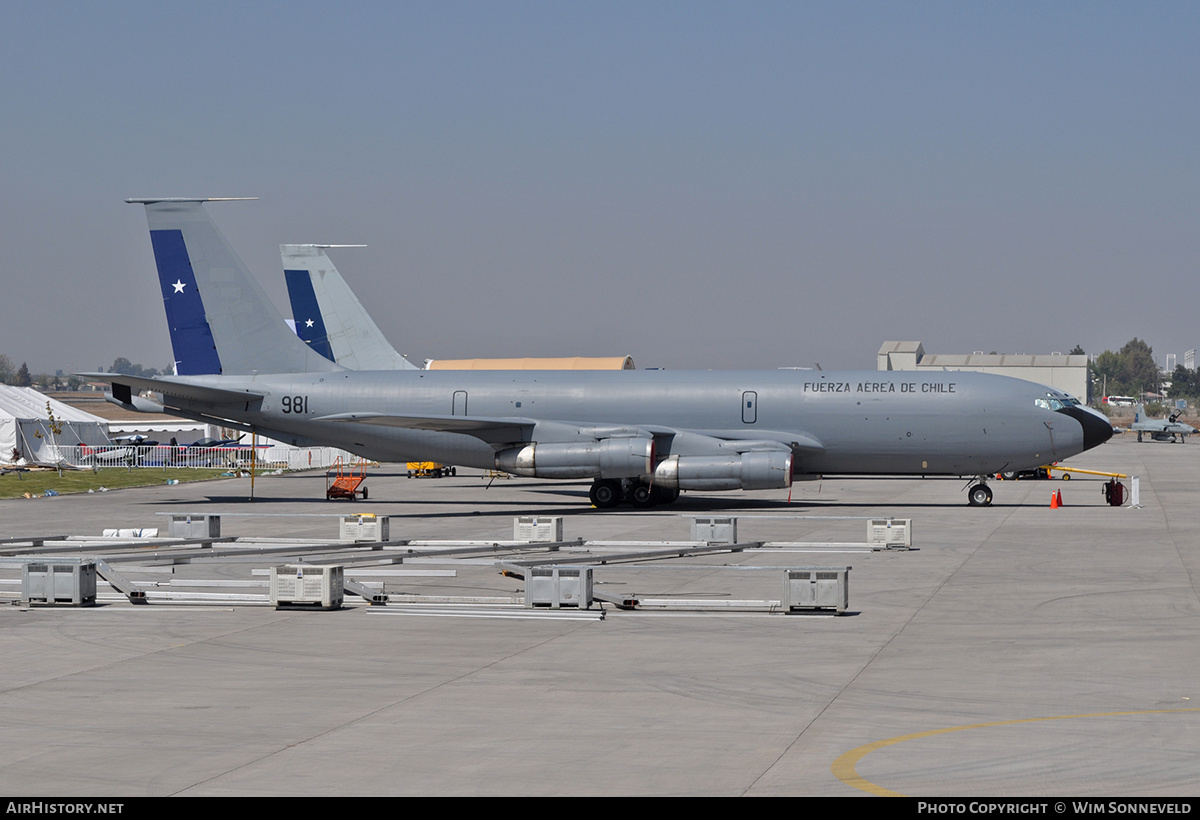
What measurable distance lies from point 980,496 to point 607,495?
42.2 ft

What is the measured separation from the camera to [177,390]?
42.4m

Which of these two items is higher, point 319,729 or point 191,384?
point 191,384

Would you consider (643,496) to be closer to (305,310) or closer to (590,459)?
(590,459)

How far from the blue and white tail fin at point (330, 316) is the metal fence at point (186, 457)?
1557cm

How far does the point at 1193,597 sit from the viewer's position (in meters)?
20.5

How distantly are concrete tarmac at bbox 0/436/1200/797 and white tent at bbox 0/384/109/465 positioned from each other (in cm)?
5351

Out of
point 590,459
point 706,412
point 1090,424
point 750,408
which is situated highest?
point 750,408

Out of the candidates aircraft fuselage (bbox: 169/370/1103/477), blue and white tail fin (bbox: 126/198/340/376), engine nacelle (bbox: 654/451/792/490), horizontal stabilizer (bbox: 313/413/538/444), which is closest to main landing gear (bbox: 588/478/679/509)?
aircraft fuselage (bbox: 169/370/1103/477)

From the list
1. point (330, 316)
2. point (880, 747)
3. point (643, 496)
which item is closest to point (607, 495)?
point (643, 496)

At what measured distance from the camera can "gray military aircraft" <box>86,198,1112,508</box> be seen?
41.1 m

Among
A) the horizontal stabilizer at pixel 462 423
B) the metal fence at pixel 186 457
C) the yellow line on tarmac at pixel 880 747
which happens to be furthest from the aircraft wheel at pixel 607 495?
the metal fence at pixel 186 457

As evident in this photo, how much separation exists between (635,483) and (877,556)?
1633cm
